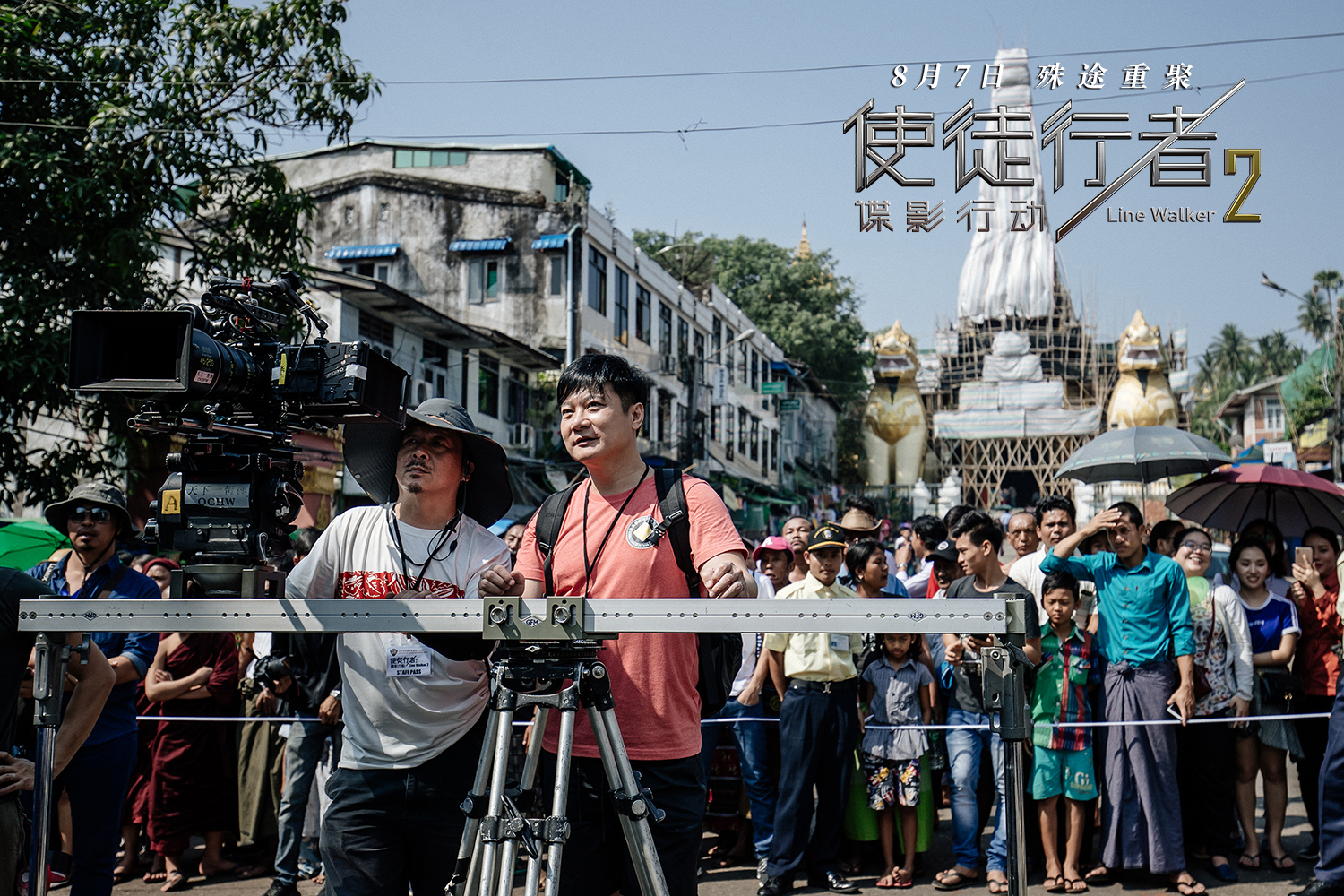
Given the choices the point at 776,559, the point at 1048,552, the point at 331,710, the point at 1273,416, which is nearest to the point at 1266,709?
the point at 1048,552

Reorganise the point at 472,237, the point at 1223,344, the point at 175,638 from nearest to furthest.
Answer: the point at 175,638 → the point at 472,237 → the point at 1223,344

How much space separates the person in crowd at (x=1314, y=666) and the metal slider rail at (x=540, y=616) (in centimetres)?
536

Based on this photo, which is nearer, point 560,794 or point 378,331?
point 560,794

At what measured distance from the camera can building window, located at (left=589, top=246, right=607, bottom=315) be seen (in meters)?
25.8

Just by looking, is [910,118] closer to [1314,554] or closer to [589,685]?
[1314,554]

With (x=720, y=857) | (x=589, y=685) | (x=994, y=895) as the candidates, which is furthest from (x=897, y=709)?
(x=589, y=685)

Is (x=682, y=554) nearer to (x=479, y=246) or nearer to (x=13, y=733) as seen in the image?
(x=13, y=733)

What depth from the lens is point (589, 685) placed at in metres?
2.48

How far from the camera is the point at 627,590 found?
2.94m

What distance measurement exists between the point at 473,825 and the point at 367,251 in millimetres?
24693

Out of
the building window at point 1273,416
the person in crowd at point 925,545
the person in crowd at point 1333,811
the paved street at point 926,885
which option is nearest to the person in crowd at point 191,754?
the paved street at point 926,885

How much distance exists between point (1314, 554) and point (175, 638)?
22.6 ft

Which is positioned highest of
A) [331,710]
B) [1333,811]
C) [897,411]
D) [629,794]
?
[897,411]

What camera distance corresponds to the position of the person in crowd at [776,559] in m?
7.53
